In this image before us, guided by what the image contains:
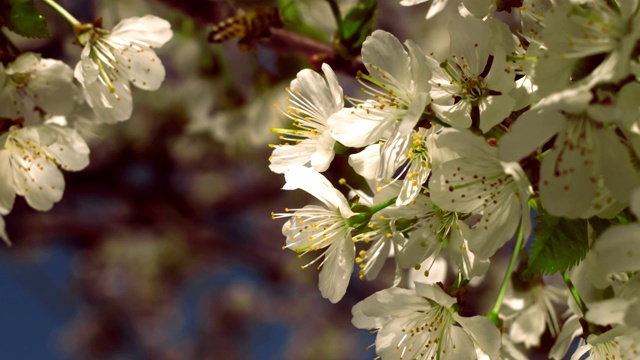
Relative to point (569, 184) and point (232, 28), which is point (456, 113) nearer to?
point (569, 184)

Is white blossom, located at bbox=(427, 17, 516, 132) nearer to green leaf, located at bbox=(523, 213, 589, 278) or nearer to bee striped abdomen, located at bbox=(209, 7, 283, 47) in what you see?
green leaf, located at bbox=(523, 213, 589, 278)

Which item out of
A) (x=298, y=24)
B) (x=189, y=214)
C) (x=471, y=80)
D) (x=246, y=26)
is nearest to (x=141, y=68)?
(x=246, y=26)

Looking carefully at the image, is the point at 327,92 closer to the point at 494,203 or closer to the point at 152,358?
the point at 494,203

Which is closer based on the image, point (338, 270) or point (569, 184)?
point (569, 184)

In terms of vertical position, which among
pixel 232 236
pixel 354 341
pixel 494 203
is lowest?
pixel 354 341

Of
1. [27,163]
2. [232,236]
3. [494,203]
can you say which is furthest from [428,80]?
[232,236]

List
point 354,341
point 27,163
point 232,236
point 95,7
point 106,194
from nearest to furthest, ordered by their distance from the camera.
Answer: point 27,163
point 95,7
point 106,194
point 232,236
point 354,341

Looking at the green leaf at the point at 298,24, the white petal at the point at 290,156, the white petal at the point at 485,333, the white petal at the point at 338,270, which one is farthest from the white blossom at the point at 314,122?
the green leaf at the point at 298,24
